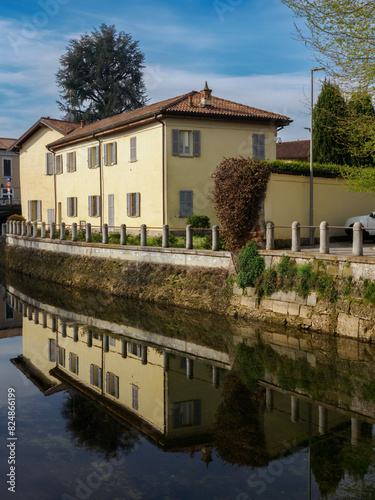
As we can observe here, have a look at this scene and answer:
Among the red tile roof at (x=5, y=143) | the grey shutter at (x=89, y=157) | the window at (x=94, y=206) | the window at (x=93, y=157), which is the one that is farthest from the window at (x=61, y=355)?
the red tile roof at (x=5, y=143)

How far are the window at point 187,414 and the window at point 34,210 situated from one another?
102 ft

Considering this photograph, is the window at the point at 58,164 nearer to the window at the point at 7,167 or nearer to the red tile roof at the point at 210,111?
the red tile roof at the point at 210,111

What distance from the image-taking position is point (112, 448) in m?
7.24

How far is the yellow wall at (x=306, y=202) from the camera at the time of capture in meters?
17.8

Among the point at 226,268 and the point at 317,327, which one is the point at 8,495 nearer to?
the point at 317,327

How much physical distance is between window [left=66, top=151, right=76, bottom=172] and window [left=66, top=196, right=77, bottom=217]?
1.83 metres

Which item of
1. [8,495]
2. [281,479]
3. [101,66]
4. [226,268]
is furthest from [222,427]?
[101,66]

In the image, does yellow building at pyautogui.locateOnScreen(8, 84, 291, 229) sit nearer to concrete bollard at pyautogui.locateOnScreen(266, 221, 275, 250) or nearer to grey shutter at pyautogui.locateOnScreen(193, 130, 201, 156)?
grey shutter at pyautogui.locateOnScreen(193, 130, 201, 156)

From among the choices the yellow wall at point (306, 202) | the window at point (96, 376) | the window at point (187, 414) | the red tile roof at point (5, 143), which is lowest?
the window at point (96, 376)

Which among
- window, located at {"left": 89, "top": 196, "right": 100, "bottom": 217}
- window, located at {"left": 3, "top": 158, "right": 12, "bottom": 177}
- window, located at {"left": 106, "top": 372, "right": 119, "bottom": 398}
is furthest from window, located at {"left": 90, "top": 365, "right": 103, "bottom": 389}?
window, located at {"left": 3, "top": 158, "right": 12, "bottom": 177}

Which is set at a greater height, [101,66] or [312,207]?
[101,66]

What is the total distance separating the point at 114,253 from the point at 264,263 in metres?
8.55

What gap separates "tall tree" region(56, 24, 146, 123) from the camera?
161 feet

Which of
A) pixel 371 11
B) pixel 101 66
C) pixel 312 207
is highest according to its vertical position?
pixel 101 66
